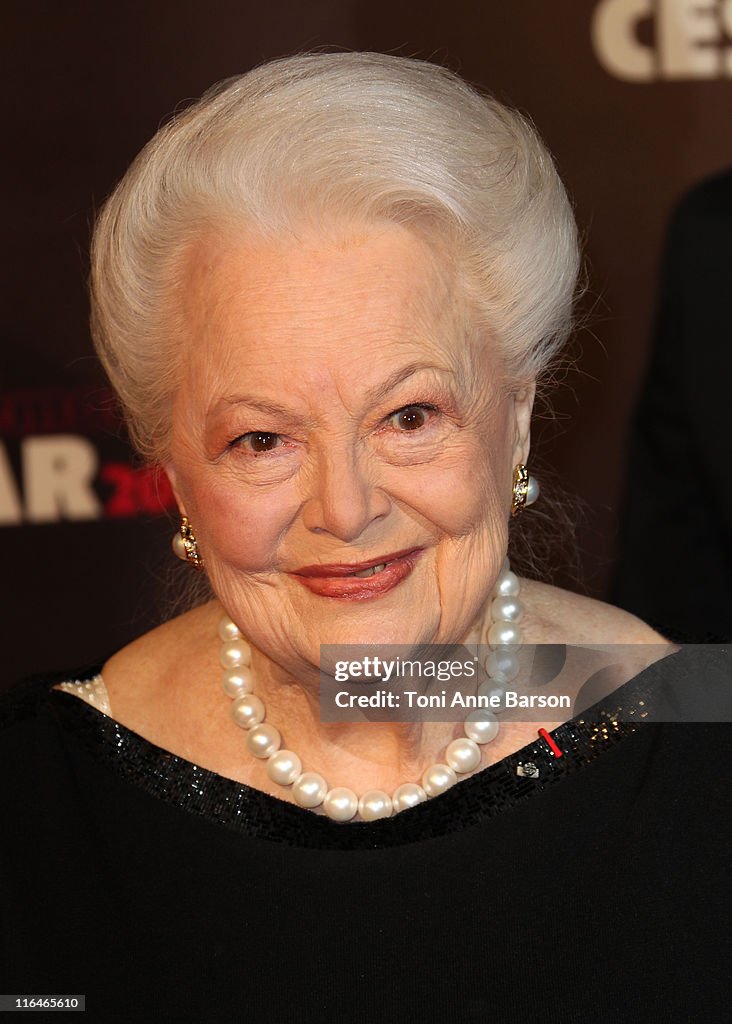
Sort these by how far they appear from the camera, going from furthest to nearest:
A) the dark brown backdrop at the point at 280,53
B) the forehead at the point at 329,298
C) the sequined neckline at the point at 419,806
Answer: the dark brown backdrop at the point at 280,53 → the sequined neckline at the point at 419,806 → the forehead at the point at 329,298

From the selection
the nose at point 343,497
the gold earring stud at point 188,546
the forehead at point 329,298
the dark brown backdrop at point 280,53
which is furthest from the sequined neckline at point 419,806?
the dark brown backdrop at point 280,53

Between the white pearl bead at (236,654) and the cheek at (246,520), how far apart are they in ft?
0.81

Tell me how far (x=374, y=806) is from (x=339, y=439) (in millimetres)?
494

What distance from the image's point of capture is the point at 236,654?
6.21 feet

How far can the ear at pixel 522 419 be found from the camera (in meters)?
1.75

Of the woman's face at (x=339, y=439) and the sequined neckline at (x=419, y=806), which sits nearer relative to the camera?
the woman's face at (x=339, y=439)

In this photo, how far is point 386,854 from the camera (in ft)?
5.60

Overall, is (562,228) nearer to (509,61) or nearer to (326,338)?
(326,338)

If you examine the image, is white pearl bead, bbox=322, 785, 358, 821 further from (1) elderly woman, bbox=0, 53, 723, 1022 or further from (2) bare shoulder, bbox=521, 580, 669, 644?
(2) bare shoulder, bbox=521, 580, 669, 644

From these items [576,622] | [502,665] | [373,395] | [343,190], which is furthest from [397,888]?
[343,190]

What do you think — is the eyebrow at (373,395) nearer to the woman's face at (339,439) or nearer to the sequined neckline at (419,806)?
the woman's face at (339,439)

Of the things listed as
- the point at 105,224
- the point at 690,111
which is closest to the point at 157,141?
the point at 105,224

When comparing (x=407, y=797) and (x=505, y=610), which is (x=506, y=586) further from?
(x=407, y=797)

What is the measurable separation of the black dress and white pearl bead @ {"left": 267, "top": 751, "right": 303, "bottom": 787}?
1.9 inches
